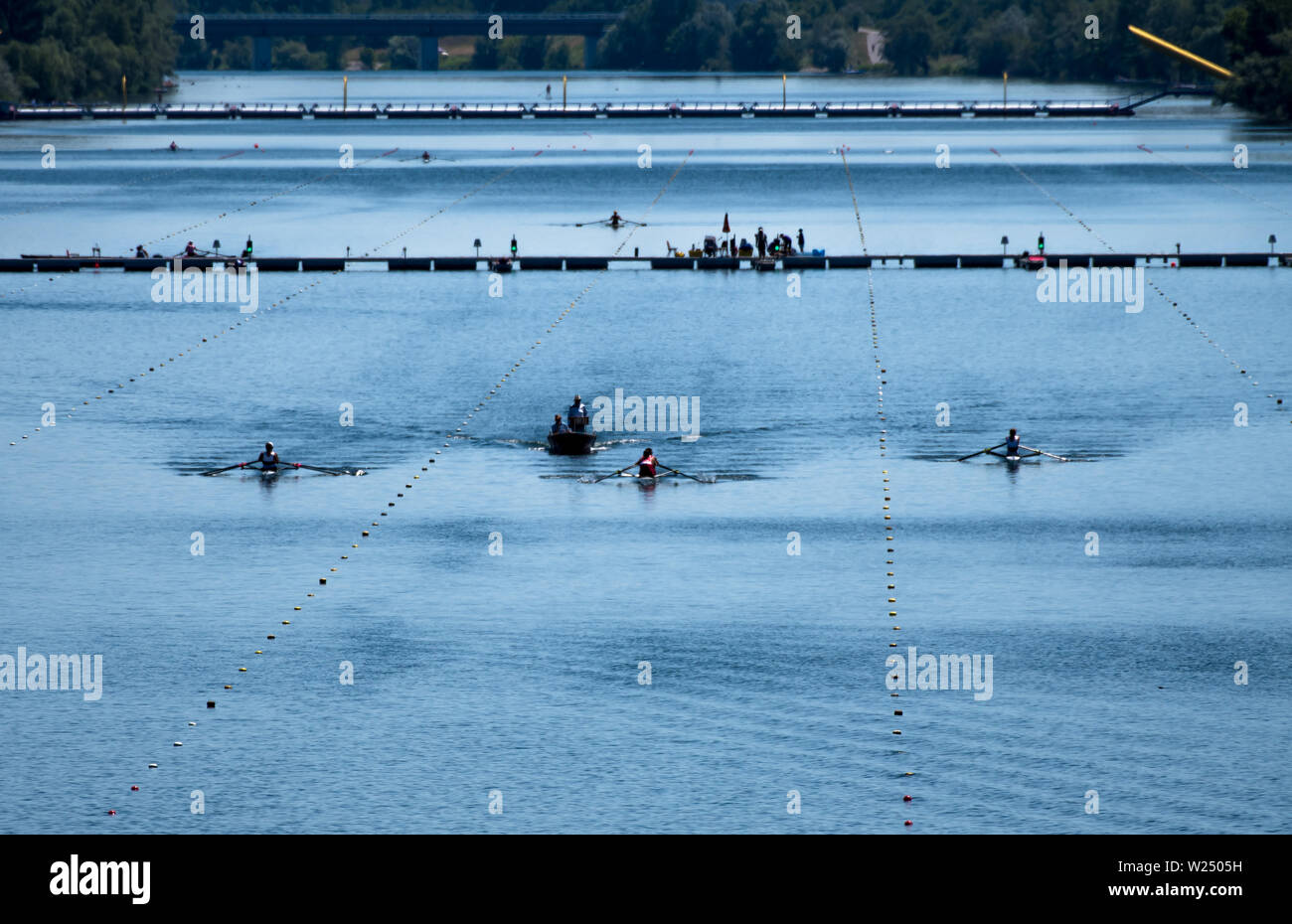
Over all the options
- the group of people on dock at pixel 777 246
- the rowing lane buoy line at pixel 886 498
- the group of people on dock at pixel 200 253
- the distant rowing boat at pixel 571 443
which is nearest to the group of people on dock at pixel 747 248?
the group of people on dock at pixel 777 246

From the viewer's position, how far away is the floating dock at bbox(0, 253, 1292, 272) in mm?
108312

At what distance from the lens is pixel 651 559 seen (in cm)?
5138

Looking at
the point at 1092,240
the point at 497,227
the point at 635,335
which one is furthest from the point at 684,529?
the point at 497,227

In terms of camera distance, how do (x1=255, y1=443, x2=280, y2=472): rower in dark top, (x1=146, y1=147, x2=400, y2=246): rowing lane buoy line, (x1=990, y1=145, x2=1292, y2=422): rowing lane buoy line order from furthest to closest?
(x1=146, y1=147, x2=400, y2=246): rowing lane buoy line
(x1=990, y1=145, x2=1292, y2=422): rowing lane buoy line
(x1=255, y1=443, x2=280, y2=472): rower in dark top

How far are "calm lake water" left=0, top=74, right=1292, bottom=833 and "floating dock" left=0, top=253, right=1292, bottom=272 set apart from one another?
461 centimetres

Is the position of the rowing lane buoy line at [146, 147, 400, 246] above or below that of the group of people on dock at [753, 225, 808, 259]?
above

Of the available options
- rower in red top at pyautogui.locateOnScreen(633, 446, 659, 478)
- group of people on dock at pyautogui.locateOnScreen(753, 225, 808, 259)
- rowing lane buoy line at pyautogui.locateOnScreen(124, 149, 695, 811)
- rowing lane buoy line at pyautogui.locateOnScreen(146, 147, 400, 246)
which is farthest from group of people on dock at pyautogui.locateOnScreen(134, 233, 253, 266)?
rower in red top at pyautogui.locateOnScreen(633, 446, 659, 478)

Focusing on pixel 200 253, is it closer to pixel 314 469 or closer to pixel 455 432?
pixel 455 432

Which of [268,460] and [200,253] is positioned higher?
[200,253]

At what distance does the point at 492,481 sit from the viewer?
5925 cm

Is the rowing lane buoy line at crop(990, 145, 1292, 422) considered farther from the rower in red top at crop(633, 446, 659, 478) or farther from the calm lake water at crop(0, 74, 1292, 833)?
the rower in red top at crop(633, 446, 659, 478)

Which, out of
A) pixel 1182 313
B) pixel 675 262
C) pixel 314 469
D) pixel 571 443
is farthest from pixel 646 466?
pixel 675 262

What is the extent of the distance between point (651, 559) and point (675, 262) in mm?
61895
